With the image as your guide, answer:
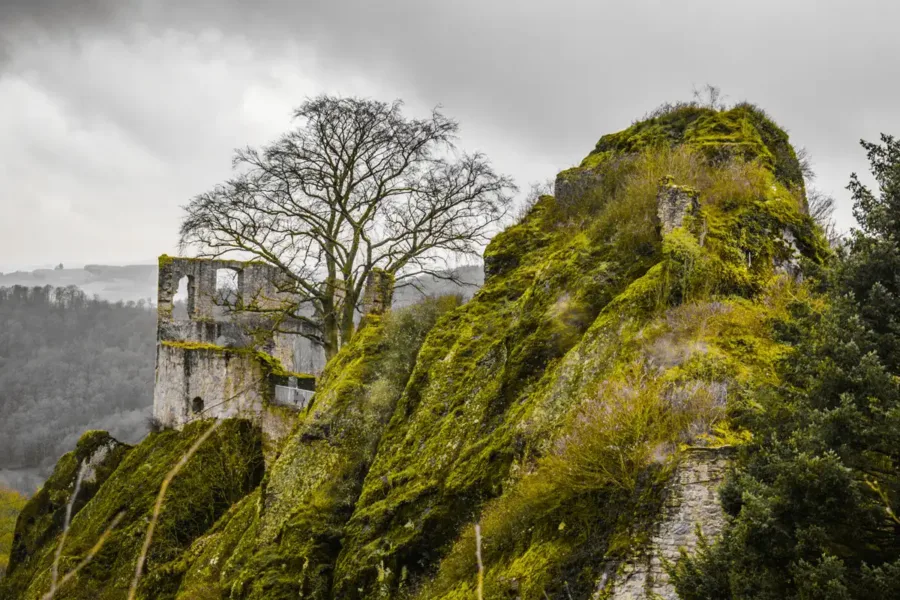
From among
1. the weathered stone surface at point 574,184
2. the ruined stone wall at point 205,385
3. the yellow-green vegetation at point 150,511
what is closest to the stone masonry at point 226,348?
the ruined stone wall at point 205,385

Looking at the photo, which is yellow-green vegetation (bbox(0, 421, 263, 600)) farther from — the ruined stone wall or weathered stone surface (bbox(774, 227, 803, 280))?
weathered stone surface (bbox(774, 227, 803, 280))

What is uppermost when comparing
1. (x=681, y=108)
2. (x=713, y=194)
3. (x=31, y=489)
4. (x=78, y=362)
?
(x=681, y=108)

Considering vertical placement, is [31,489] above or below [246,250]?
below

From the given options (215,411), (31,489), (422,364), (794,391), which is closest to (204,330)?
(215,411)

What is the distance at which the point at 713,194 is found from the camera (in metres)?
9.08

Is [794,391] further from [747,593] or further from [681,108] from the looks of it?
[681,108]

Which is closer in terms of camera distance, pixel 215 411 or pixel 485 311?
pixel 485 311

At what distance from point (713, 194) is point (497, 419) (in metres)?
3.67

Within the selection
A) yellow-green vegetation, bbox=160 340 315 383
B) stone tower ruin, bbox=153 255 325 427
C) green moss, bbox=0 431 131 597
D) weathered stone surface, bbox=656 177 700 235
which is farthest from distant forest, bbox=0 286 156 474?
weathered stone surface, bbox=656 177 700 235

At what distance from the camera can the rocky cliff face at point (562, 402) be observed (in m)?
6.28

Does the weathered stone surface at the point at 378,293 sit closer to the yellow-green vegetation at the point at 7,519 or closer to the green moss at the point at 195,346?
the green moss at the point at 195,346

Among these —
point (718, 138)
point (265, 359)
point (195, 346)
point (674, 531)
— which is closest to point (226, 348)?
point (195, 346)

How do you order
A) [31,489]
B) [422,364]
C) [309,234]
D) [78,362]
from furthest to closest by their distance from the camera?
[78,362] → [31,489] → [309,234] → [422,364]

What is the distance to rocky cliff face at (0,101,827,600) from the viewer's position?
6281 mm
